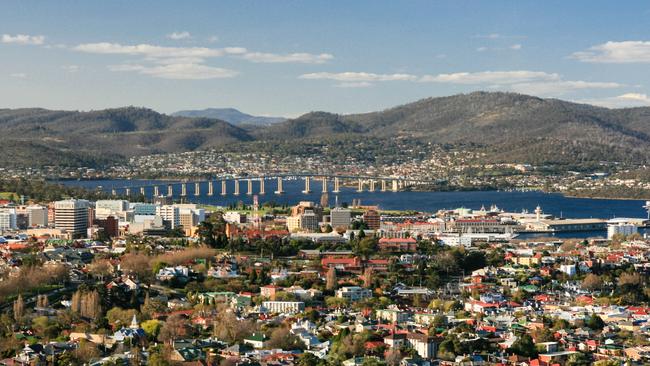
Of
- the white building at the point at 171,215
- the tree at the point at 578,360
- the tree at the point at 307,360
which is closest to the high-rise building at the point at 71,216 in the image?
the white building at the point at 171,215

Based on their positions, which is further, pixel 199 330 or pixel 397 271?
pixel 397 271


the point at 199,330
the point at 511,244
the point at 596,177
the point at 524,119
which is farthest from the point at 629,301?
the point at 524,119

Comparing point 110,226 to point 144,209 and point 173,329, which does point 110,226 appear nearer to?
point 144,209

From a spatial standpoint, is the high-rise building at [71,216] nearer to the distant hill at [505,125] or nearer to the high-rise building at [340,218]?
the high-rise building at [340,218]

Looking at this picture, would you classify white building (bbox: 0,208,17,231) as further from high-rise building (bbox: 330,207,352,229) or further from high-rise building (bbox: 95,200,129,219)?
high-rise building (bbox: 330,207,352,229)

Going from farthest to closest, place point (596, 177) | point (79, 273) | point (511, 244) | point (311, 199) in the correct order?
point (596, 177) → point (311, 199) → point (511, 244) → point (79, 273)

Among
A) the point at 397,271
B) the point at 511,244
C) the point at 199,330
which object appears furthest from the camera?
the point at 511,244

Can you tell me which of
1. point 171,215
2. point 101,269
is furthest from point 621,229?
point 101,269

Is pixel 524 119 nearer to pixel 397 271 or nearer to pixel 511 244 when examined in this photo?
pixel 511 244
